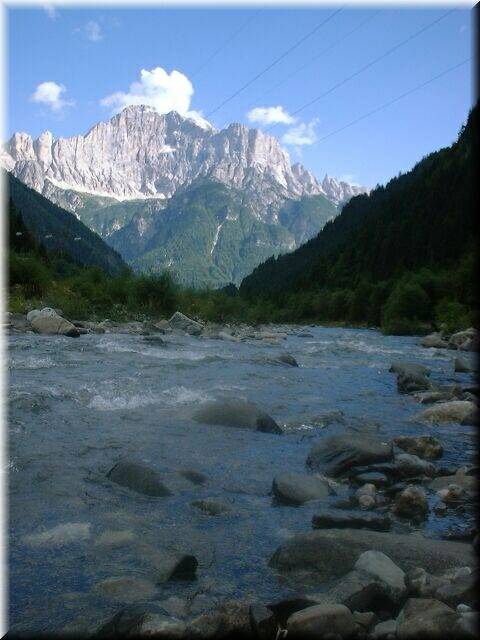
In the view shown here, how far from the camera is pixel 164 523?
425 cm

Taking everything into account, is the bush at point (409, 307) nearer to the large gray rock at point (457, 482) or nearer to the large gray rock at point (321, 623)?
the large gray rock at point (457, 482)

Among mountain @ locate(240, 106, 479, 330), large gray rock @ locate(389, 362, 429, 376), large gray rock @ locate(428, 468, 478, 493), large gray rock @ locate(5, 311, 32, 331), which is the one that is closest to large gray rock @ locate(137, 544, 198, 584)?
large gray rock @ locate(428, 468, 478, 493)

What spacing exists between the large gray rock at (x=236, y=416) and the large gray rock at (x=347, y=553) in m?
3.90

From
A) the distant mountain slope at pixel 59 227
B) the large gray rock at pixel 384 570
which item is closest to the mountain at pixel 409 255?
the large gray rock at pixel 384 570

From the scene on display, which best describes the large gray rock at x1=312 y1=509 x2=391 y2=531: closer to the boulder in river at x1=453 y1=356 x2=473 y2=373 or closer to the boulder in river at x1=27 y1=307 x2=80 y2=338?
the boulder in river at x1=453 y1=356 x2=473 y2=373

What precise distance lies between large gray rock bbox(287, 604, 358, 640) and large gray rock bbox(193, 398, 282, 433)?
509 centimetres

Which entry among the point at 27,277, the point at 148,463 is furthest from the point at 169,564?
the point at 27,277

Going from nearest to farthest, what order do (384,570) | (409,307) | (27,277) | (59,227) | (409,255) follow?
1. (384,570)
2. (27,277)
3. (409,307)
4. (409,255)
5. (59,227)

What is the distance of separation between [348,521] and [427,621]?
181 cm

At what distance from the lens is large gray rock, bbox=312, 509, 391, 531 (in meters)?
4.18

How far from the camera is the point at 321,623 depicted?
2518 millimetres

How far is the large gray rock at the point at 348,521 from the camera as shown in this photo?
4.18 metres

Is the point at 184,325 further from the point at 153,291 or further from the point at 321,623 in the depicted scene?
the point at 321,623

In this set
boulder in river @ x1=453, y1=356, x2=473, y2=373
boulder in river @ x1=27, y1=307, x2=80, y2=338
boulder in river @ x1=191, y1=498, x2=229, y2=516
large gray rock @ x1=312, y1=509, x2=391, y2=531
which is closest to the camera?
large gray rock @ x1=312, y1=509, x2=391, y2=531
